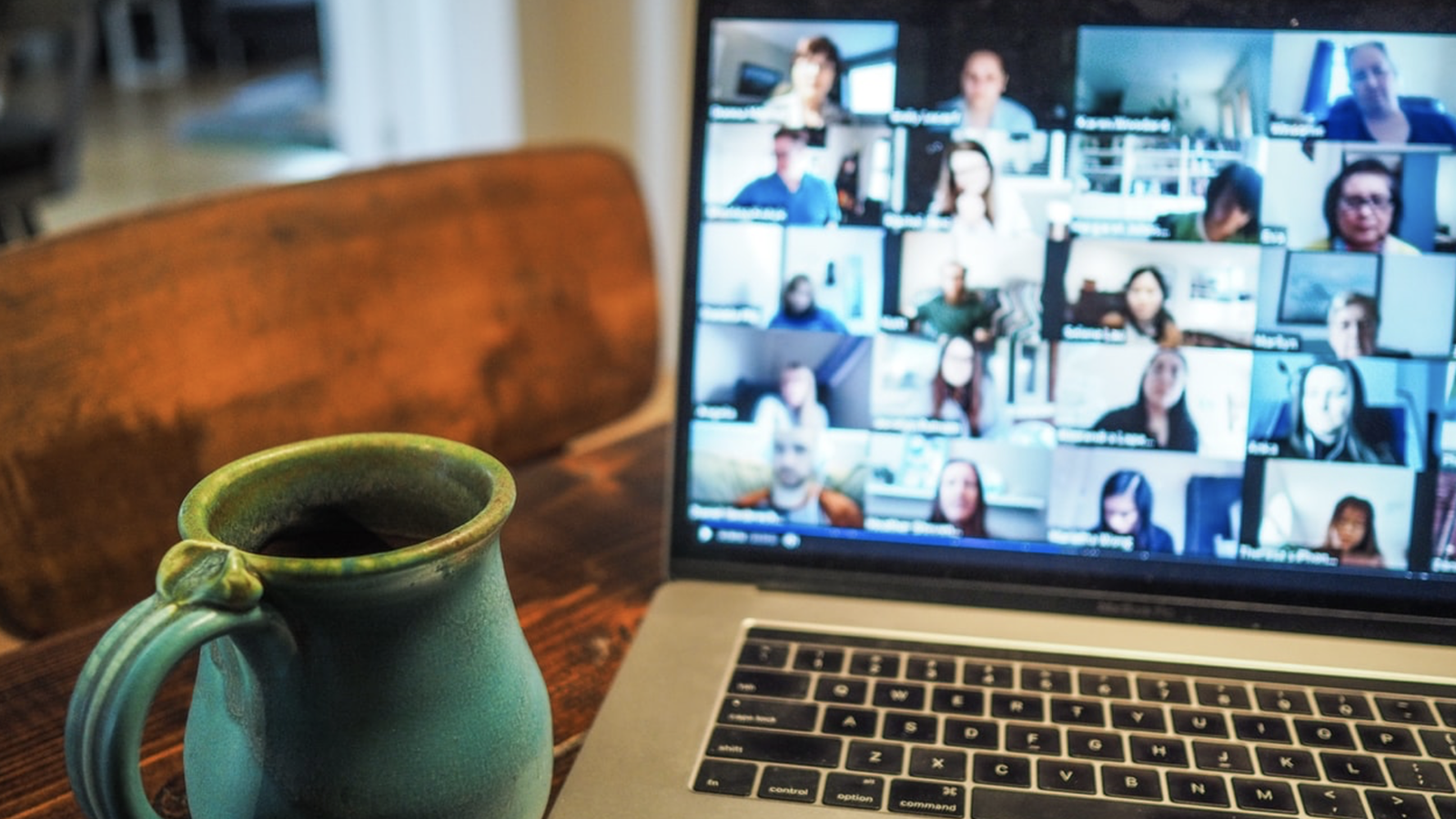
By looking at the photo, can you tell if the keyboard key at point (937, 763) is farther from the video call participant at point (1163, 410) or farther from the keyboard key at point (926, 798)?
the video call participant at point (1163, 410)

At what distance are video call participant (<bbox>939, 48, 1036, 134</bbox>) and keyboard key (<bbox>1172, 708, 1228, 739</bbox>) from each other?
261 mm

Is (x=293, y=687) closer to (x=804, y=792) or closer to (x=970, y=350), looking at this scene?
(x=804, y=792)

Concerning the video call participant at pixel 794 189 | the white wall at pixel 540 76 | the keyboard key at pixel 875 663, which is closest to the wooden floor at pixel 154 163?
the white wall at pixel 540 76

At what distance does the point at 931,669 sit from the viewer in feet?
1.66

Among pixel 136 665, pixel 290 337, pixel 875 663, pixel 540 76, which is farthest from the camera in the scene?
pixel 540 76

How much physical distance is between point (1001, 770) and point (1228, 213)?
0.87ft

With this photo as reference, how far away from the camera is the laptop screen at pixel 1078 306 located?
0.52 metres

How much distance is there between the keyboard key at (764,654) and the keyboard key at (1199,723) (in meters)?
0.16

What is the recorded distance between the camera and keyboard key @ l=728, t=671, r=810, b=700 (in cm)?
49

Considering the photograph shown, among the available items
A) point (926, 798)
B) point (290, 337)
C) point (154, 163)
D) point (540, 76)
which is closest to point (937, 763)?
point (926, 798)

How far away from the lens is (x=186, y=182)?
149 inches

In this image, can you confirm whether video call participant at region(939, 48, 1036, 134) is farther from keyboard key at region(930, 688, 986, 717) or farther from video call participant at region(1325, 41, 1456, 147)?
keyboard key at region(930, 688, 986, 717)

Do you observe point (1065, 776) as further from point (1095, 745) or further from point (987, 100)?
point (987, 100)

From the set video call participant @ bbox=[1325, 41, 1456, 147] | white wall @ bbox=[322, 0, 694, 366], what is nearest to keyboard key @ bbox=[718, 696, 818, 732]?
video call participant @ bbox=[1325, 41, 1456, 147]
